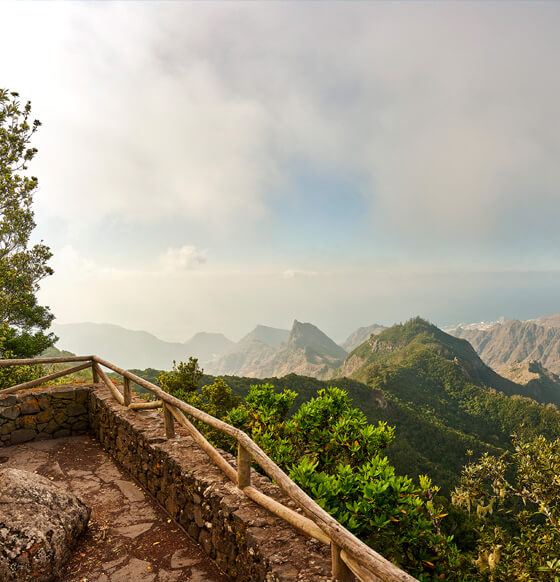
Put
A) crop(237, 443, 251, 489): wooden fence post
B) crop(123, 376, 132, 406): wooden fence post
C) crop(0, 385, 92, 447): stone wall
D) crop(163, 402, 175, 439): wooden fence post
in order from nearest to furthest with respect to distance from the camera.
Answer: crop(237, 443, 251, 489): wooden fence post → crop(163, 402, 175, 439): wooden fence post → crop(123, 376, 132, 406): wooden fence post → crop(0, 385, 92, 447): stone wall

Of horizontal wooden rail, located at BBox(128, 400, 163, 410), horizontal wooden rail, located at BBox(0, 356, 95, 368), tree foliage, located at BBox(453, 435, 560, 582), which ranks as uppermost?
horizontal wooden rail, located at BBox(0, 356, 95, 368)

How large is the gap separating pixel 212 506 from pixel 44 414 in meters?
5.09

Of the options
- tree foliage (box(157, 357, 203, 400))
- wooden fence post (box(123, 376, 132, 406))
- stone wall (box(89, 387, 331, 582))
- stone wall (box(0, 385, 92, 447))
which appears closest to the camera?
stone wall (box(89, 387, 331, 582))

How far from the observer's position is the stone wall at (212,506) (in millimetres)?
2709

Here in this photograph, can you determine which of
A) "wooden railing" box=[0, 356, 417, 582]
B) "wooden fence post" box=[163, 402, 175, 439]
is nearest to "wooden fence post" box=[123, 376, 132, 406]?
"wooden railing" box=[0, 356, 417, 582]

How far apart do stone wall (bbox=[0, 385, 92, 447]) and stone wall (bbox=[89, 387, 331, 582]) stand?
4.83 feet

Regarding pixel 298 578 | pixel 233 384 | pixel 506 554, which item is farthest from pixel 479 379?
pixel 298 578

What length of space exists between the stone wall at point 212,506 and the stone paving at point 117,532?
148mm

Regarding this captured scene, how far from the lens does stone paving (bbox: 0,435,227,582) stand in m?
3.34

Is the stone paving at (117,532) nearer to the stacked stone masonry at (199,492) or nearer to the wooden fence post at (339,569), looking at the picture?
the stacked stone masonry at (199,492)

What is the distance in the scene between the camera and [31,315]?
1425 centimetres

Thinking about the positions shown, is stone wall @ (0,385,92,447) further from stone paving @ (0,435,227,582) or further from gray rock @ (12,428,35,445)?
stone paving @ (0,435,227,582)

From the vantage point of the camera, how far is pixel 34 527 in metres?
3.07

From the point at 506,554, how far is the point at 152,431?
8.45 metres
